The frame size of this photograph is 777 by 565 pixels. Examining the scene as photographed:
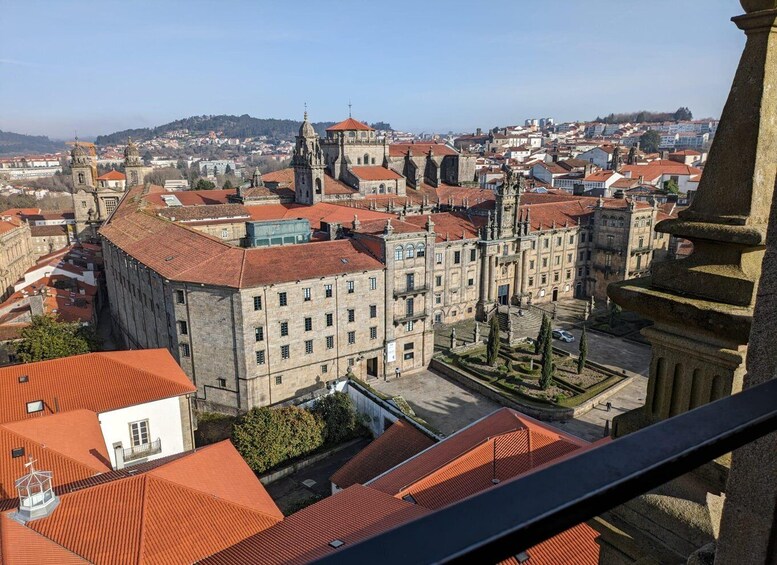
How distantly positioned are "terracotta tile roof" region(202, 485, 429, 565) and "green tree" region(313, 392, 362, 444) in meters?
13.5

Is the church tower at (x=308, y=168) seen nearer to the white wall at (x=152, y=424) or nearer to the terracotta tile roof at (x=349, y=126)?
the terracotta tile roof at (x=349, y=126)

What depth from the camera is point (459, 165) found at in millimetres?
84438

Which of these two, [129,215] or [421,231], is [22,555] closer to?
Result: [421,231]

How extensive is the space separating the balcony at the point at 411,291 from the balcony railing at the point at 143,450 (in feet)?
65.5

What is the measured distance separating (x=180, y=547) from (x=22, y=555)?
4127mm

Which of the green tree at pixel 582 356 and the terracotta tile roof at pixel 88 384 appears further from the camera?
the green tree at pixel 582 356

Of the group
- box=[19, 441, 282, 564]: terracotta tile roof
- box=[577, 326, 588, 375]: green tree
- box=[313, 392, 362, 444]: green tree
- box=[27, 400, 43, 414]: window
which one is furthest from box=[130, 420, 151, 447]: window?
box=[577, 326, 588, 375]: green tree

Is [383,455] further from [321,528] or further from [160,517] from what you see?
[160,517]

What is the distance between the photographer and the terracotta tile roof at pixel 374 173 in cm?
7100

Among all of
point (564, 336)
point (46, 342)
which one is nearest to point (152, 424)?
point (46, 342)

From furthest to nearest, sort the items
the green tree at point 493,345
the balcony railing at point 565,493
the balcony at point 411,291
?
the green tree at point 493,345 → the balcony at point 411,291 → the balcony railing at point 565,493

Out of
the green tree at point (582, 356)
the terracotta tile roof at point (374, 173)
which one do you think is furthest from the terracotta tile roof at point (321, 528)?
the terracotta tile roof at point (374, 173)

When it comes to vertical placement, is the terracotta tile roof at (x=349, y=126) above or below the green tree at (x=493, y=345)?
above

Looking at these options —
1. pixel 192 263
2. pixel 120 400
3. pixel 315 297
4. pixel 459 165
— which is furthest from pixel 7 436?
pixel 459 165
